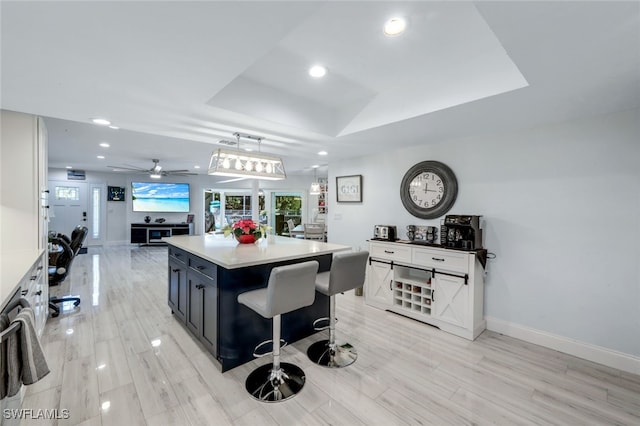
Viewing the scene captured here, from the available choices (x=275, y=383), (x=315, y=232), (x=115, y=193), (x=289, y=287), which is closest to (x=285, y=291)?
(x=289, y=287)

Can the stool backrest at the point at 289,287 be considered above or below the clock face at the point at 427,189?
below

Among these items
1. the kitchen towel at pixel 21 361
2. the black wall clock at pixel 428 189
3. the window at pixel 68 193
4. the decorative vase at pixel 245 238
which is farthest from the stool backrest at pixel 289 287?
the window at pixel 68 193

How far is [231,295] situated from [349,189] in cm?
292

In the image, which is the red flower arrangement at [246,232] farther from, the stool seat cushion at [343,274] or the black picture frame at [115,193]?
the black picture frame at [115,193]

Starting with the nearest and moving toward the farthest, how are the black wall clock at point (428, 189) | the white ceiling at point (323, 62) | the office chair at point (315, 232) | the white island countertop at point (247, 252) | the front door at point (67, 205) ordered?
1. the white ceiling at point (323, 62)
2. the white island countertop at point (247, 252)
3. the black wall clock at point (428, 189)
4. the office chair at point (315, 232)
5. the front door at point (67, 205)

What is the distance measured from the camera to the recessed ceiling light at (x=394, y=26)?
158 centimetres

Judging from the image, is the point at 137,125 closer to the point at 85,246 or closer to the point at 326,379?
the point at 326,379

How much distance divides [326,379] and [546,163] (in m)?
2.96

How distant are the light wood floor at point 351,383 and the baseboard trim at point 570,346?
81 mm

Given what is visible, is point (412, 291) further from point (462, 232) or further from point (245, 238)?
point (245, 238)

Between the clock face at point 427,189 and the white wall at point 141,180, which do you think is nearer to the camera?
the clock face at point 427,189

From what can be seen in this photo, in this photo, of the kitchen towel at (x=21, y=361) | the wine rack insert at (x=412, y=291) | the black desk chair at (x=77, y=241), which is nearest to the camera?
the kitchen towel at (x=21, y=361)

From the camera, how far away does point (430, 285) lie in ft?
10.6

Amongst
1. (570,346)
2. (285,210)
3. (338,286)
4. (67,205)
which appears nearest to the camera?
(338,286)
